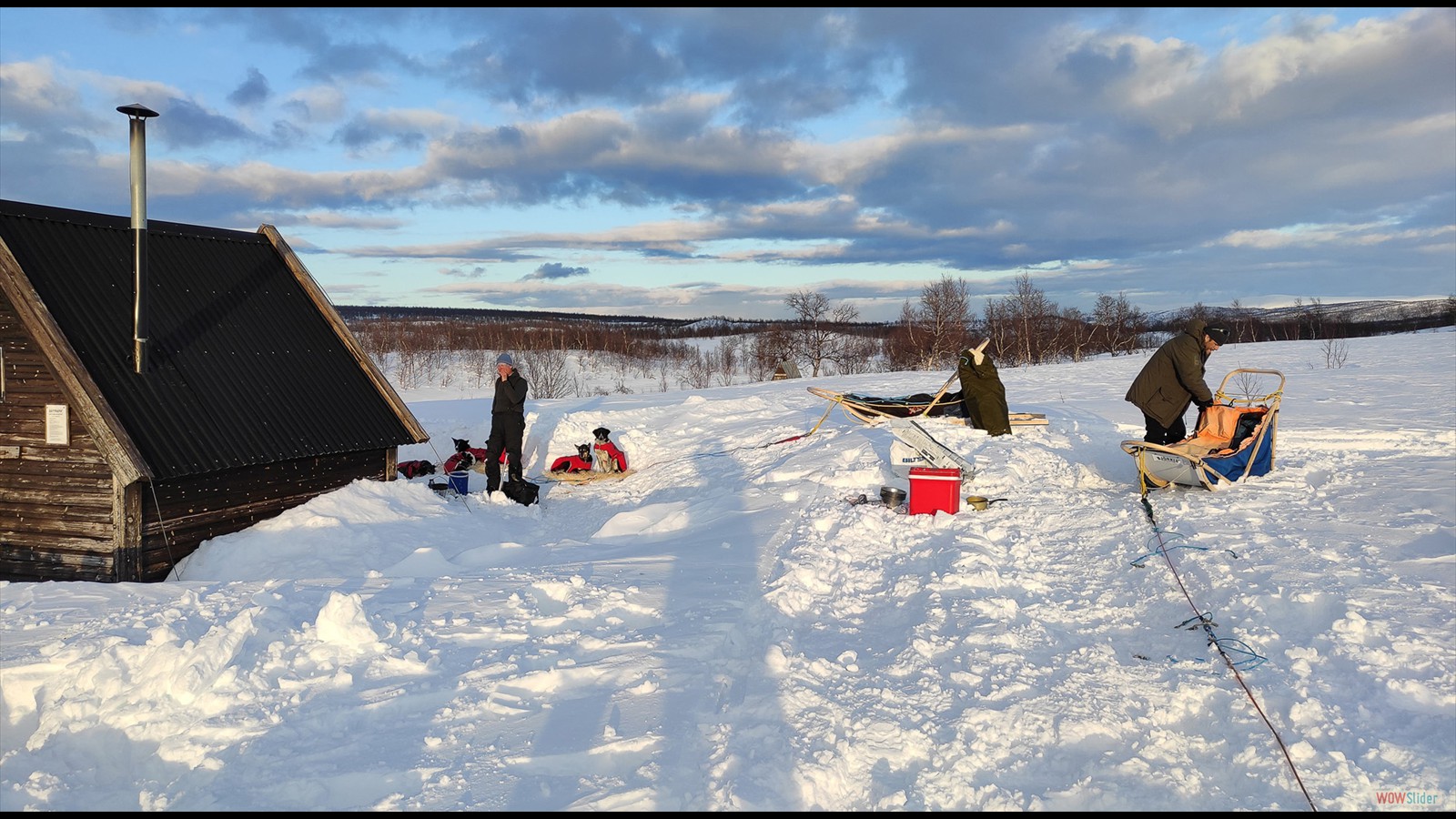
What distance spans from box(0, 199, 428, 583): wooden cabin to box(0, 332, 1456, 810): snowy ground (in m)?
0.73

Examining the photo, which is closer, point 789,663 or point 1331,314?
point 789,663

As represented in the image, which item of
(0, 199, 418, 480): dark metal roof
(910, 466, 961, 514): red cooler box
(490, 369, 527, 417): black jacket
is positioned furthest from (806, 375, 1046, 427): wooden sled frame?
(0, 199, 418, 480): dark metal roof

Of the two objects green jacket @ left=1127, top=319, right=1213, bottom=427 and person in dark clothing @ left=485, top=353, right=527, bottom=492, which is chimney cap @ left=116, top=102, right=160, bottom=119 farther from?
green jacket @ left=1127, top=319, right=1213, bottom=427

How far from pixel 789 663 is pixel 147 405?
6593mm

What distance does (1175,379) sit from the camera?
8.55 metres

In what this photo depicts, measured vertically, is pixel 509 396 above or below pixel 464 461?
above

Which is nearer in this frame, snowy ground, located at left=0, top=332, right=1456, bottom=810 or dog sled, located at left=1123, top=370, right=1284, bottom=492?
snowy ground, located at left=0, top=332, right=1456, bottom=810

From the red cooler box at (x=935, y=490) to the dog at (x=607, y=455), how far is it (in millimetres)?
4953

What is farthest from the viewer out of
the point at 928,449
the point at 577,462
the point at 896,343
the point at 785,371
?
the point at 896,343

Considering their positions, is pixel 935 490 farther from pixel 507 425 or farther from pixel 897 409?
pixel 507 425

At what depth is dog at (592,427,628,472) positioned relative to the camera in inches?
449

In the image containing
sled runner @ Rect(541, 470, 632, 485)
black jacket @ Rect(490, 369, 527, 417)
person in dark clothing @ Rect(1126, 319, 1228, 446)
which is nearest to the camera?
person in dark clothing @ Rect(1126, 319, 1228, 446)
